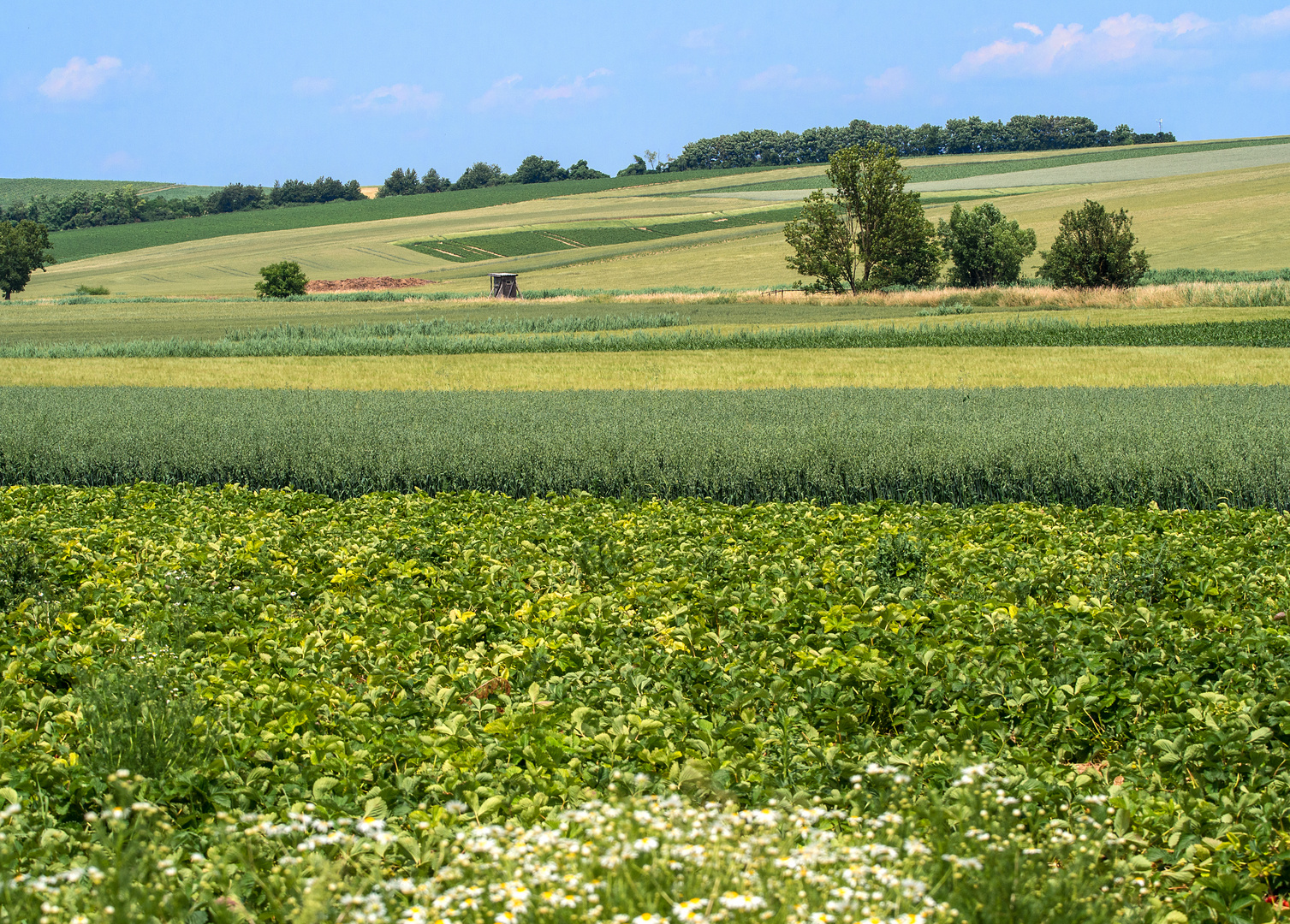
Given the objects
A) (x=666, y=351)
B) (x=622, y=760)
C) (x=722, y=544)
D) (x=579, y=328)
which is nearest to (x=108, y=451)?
(x=722, y=544)

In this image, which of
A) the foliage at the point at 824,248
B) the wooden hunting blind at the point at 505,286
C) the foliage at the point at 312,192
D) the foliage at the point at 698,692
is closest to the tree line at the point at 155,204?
the foliage at the point at 312,192

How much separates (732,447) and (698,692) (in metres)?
8.49

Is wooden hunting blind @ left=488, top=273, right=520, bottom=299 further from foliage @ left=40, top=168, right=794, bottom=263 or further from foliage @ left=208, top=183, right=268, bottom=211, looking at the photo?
foliage @ left=208, top=183, right=268, bottom=211

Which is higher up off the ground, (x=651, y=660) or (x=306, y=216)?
(x=306, y=216)

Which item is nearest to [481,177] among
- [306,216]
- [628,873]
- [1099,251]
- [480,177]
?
[480,177]

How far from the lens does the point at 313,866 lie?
133 inches

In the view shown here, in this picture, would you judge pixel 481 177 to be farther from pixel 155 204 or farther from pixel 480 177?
pixel 155 204

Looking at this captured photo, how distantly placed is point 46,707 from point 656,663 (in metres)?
3.49

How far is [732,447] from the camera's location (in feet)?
47.3

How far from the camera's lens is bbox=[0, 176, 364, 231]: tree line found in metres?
136

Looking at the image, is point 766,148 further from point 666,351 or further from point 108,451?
point 108,451

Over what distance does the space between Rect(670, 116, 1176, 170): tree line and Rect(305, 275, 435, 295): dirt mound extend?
81.6 m

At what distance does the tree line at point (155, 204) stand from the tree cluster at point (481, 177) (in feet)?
20.6

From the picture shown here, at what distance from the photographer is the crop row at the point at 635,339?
117ft
